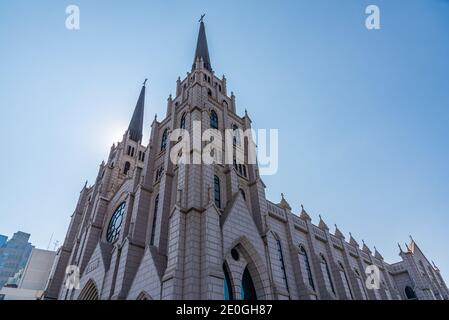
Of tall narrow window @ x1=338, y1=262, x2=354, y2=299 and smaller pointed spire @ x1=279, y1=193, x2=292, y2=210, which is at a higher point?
smaller pointed spire @ x1=279, y1=193, x2=292, y2=210

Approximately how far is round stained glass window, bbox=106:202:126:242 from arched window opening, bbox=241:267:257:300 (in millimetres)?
10806

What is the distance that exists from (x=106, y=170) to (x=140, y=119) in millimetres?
12305

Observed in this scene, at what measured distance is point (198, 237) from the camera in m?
13.2

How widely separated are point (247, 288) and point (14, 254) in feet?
318

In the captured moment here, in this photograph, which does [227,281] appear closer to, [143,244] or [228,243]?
[228,243]

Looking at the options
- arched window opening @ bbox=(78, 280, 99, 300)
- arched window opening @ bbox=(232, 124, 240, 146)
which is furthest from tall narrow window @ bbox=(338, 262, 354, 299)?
arched window opening @ bbox=(78, 280, 99, 300)

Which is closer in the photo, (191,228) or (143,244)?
(191,228)

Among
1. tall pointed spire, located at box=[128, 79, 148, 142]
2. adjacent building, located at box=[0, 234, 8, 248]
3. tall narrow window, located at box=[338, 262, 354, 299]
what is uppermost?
adjacent building, located at box=[0, 234, 8, 248]

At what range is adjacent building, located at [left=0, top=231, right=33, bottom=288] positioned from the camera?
79.1 m

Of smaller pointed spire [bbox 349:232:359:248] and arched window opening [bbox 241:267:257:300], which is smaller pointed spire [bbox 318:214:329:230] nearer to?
smaller pointed spire [bbox 349:232:359:248]

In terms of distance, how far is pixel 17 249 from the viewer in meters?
84.6

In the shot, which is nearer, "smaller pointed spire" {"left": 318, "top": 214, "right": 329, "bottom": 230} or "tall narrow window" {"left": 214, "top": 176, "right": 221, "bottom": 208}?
"tall narrow window" {"left": 214, "top": 176, "right": 221, "bottom": 208}
